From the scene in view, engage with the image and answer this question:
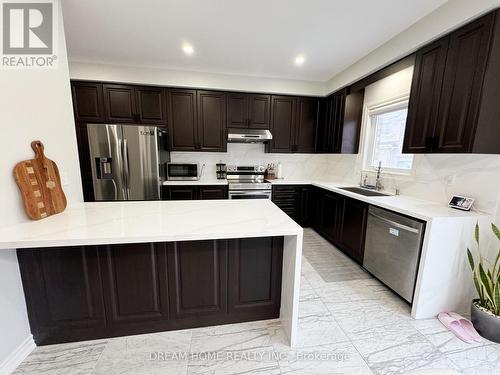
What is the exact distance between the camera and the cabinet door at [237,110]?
12.1 feet

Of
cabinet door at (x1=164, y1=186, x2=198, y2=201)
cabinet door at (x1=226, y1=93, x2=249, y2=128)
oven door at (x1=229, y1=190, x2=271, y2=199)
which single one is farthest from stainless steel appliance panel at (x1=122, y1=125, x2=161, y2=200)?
cabinet door at (x1=226, y1=93, x2=249, y2=128)

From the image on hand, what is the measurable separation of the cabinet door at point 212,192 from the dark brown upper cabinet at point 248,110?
1.13 m

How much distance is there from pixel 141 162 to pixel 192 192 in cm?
88

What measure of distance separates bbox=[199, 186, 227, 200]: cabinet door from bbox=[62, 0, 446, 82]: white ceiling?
1.91m

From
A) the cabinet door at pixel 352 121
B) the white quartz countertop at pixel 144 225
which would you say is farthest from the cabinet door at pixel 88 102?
the cabinet door at pixel 352 121

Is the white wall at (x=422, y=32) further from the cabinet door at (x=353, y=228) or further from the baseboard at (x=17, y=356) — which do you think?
the baseboard at (x=17, y=356)

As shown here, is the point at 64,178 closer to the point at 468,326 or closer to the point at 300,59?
the point at 300,59

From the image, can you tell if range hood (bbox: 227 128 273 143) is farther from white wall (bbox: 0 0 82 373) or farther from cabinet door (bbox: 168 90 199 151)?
white wall (bbox: 0 0 82 373)

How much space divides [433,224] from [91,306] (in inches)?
106

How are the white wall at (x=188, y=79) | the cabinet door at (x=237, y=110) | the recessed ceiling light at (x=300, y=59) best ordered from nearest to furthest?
the recessed ceiling light at (x=300, y=59), the white wall at (x=188, y=79), the cabinet door at (x=237, y=110)

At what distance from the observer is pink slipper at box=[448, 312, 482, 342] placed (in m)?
1.63

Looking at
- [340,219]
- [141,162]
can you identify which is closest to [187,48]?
[141,162]

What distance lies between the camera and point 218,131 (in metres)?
3.72

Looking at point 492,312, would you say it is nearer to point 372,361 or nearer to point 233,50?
point 372,361
